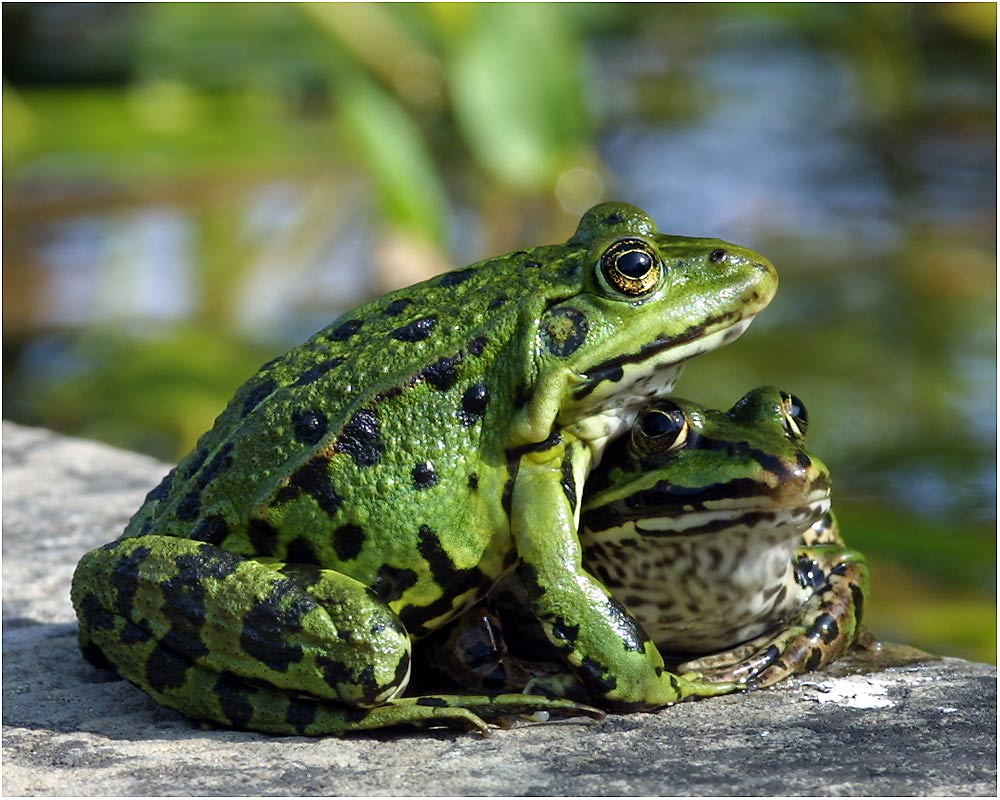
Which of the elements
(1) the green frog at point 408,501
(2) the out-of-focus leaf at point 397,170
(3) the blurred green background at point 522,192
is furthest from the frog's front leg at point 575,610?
(2) the out-of-focus leaf at point 397,170

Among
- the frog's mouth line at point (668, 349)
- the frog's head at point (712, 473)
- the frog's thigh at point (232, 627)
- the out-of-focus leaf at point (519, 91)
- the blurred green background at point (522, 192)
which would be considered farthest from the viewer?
the out-of-focus leaf at point (519, 91)

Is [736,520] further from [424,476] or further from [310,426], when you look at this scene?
[310,426]

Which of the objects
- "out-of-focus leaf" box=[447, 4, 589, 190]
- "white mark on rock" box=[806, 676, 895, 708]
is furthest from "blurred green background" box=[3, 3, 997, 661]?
"white mark on rock" box=[806, 676, 895, 708]

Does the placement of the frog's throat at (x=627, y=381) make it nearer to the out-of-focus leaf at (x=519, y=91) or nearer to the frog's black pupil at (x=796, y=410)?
the frog's black pupil at (x=796, y=410)

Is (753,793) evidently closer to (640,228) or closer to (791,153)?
(640,228)

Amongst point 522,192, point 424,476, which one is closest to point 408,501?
point 424,476

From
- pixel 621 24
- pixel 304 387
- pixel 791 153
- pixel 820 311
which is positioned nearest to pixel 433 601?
pixel 304 387
